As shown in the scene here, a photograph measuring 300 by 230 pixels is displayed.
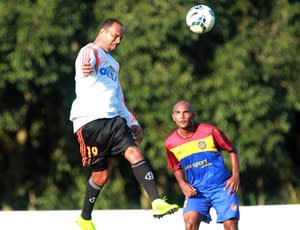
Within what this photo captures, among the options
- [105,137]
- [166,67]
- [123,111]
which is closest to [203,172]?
[123,111]

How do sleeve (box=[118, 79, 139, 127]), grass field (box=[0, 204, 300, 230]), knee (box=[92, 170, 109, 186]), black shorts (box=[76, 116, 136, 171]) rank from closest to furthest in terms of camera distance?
black shorts (box=[76, 116, 136, 171])
sleeve (box=[118, 79, 139, 127])
knee (box=[92, 170, 109, 186])
grass field (box=[0, 204, 300, 230])

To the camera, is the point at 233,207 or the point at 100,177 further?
the point at 233,207

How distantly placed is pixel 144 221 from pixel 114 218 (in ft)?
1.08

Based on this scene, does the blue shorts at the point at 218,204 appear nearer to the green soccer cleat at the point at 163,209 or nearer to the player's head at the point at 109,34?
the green soccer cleat at the point at 163,209

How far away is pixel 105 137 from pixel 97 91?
1.23 feet

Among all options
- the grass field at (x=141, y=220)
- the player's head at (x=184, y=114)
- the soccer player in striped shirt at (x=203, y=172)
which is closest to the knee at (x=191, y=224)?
the soccer player in striped shirt at (x=203, y=172)

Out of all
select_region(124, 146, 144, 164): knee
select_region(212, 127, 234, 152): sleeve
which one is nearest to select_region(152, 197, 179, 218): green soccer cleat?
select_region(124, 146, 144, 164): knee

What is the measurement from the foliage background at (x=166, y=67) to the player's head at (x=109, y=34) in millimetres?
6853

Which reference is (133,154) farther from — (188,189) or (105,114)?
(188,189)

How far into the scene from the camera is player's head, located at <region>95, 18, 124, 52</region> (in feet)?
22.3

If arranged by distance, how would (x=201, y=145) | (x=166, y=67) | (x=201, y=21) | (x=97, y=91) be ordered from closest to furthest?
(x=97, y=91) < (x=201, y=145) < (x=201, y=21) < (x=166, y=67)

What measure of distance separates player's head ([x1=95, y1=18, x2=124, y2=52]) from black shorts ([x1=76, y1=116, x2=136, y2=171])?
0.58m

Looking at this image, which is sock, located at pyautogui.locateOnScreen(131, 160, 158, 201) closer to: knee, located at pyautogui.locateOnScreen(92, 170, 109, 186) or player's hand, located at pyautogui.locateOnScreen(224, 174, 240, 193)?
knee, located at pyautogui.locateOnScreen(92, 170, 109, 186)

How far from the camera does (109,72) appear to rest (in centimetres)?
682
